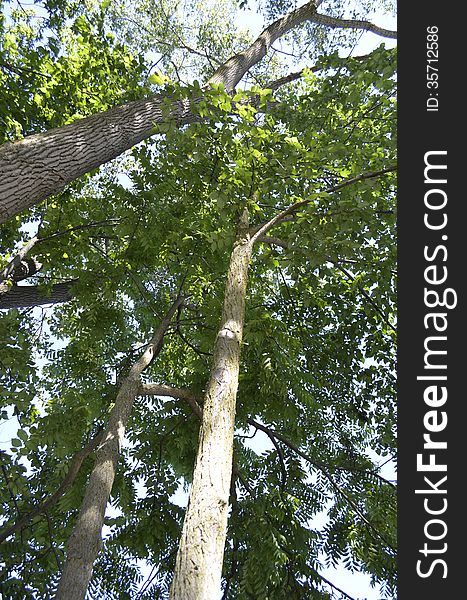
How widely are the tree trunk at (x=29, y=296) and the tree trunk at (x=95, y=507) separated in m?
3.47

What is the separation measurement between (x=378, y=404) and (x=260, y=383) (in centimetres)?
157

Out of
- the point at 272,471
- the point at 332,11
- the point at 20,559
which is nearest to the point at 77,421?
the point at 20,559

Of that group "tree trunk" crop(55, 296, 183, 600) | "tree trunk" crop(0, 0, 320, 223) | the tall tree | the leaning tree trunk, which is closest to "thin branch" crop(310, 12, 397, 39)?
the tall tree

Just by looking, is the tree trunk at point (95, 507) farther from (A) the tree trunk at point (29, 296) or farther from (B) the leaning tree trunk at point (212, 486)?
(A) the tree trunk at point (29, 296)

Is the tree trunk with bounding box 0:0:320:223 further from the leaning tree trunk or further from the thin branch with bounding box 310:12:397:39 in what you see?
the thin branch with bounding box 310:12:397:39

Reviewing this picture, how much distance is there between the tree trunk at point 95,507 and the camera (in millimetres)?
4262

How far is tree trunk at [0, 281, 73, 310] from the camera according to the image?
8742 mm

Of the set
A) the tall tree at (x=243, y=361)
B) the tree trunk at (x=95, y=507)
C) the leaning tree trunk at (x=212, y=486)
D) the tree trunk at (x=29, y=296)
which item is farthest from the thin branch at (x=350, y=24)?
the leaning tree trunk at (x=212, y=486)

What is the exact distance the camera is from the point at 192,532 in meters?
2.84

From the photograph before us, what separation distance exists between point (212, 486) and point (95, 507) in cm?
223

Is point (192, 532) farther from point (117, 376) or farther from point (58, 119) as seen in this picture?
point (58, 119)

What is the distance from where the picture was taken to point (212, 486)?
10.0ft

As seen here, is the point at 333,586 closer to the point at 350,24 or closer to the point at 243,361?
the point at 243,361

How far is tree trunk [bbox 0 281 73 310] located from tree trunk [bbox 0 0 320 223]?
342 cm
